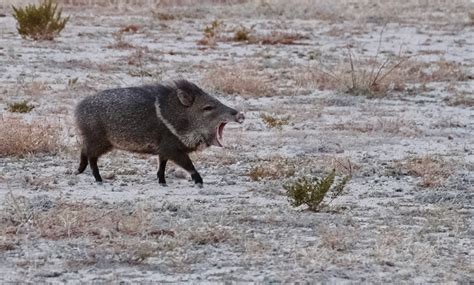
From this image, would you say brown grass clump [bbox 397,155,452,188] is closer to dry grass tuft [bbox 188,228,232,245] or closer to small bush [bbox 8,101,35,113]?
dry grass tuft [bbox 188,228,232,245]

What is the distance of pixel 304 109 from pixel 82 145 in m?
5.22

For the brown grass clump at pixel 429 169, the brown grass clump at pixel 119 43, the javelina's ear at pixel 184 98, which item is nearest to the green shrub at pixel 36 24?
the brown grass clump at pixel 119 43

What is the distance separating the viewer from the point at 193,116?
9.50 meters

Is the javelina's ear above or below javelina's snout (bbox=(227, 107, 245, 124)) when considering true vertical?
above

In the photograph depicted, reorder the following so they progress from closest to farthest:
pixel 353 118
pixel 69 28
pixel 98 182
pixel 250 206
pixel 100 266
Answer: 1. pixel 100 266
2. pixel 250 206
3. pixel 98 182
4. pixel 353 118
5. pixel 69 28

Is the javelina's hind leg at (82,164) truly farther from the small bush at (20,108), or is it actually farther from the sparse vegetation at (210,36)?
the sparse vegetation at (210,36)

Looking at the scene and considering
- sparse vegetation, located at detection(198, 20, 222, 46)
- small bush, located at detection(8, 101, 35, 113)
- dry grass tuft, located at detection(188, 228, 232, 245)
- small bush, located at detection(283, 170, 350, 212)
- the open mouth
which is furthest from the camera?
sparse vegetation, located at detection(198, 20, 222, 46)

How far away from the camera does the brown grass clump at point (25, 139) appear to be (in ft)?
33.8

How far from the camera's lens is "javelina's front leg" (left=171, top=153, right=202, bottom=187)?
9.36 meters

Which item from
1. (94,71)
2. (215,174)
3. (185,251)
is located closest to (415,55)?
(94,71)

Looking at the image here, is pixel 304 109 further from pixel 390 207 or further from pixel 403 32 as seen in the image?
pixel 403 32

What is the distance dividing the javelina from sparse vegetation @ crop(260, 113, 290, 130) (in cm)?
343

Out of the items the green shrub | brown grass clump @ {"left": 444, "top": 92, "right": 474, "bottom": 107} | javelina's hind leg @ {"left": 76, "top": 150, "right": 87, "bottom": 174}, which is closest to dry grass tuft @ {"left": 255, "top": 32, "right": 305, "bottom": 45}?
the green shrub

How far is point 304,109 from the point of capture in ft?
47.4
